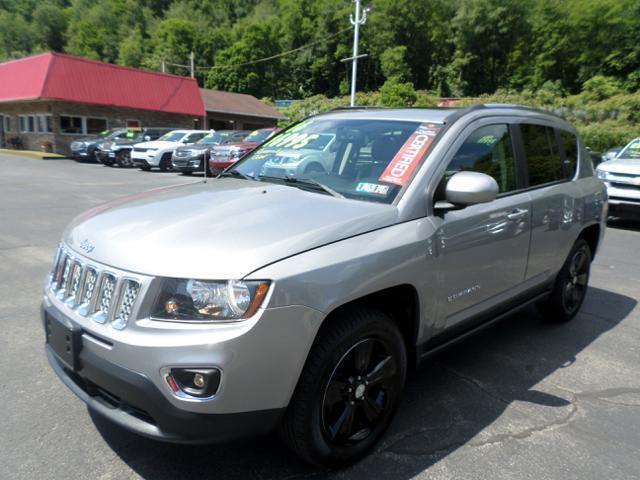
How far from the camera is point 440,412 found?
3.07 m

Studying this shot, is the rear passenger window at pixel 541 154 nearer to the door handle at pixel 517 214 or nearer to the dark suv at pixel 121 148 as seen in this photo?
the door handle at pixel 517 214

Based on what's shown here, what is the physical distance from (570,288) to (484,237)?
77.0 inches

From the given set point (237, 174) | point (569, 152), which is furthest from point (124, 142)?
point (569, 152)

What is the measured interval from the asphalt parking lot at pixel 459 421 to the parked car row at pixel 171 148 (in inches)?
473

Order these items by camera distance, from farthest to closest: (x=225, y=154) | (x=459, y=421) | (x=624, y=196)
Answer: (x=225, y=154) < (x=624, y=196) < (x=459, y=421)

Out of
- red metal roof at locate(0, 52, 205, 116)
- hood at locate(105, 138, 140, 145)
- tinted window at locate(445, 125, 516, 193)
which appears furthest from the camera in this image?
red metal roof at locate(0, 52, 205, 116)

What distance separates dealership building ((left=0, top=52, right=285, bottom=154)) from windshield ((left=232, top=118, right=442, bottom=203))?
26860mm

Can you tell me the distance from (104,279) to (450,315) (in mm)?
1936

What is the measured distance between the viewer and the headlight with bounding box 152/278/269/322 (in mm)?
2037

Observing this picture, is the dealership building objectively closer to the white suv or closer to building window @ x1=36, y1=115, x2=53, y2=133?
building window @ x1=36, y1=115, x2=53, y2=133

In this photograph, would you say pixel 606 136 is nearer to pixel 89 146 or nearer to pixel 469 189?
pixel 89 146

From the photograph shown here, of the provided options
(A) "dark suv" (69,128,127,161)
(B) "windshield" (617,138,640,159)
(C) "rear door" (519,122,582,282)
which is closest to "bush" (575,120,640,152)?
(B) "windshield" (617,138,640,159)

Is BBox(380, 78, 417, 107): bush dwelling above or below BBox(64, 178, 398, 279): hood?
above

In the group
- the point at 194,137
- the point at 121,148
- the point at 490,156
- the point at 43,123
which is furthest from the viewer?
the point at 43,123
